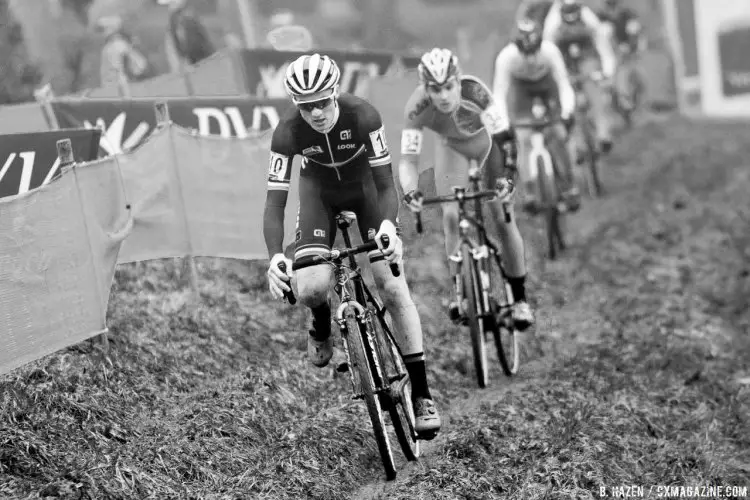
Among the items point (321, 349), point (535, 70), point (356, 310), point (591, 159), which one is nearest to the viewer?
point (356, 310)

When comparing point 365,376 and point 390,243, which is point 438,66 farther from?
point 365,376

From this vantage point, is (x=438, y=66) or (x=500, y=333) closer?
(x=438, y=66)

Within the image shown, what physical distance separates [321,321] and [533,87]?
23.7 ft

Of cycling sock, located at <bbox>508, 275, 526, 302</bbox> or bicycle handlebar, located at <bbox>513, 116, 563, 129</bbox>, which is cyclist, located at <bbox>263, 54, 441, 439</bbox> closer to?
cycling sock, located at <bbox>508, 275, 526, 302</bbox>

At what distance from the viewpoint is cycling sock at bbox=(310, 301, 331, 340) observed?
23.1 feet

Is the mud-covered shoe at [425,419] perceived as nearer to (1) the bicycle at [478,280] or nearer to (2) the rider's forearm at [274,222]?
(2) the rider's forearm at [274,222]

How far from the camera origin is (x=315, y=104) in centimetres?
684

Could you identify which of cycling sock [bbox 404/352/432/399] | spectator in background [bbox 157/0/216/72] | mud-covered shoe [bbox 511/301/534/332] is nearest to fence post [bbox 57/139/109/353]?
cycling sock [bbox 404/352/432/399]

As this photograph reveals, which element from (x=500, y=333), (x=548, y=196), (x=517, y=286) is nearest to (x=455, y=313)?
(x=500, y=333)

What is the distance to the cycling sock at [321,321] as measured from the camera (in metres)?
A: 7.05

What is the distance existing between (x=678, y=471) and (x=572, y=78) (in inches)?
367

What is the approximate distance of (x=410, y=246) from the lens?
13.2m

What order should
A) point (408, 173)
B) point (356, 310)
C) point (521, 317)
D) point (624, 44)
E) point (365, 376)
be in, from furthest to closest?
point (624, 44) → point (521, 317) → point (408, 173) → point (356, 310) → point (365, 376)

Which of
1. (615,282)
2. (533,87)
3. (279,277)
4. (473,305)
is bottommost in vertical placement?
(615,282)
